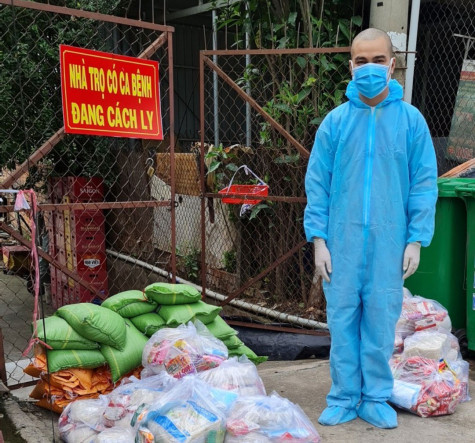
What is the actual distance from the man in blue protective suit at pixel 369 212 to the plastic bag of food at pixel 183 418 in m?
0.74

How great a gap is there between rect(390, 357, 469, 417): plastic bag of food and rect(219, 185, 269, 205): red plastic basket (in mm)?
1680

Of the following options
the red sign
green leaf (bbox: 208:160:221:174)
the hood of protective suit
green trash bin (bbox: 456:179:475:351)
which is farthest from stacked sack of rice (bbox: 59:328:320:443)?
green leaf (bbox: 208:160:221:174)

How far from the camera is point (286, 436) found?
2.48 metres

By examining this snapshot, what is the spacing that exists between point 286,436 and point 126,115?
2.21 m

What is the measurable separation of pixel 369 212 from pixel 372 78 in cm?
66

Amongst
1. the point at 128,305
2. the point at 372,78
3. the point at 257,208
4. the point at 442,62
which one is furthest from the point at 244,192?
the point at 442,62

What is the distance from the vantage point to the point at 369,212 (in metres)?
2.73

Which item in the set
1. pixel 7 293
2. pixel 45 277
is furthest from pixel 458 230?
pixel 7 293

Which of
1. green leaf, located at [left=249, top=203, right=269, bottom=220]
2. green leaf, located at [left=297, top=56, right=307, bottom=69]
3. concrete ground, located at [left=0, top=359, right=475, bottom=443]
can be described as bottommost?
concrete ground, located at [left=0, top=359, right=475, bottom=443]

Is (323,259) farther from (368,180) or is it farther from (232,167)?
(232,167)

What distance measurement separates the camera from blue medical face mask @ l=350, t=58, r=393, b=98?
105 inches

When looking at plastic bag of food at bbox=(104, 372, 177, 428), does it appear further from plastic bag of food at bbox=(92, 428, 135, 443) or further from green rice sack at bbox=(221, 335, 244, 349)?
green rice sack at bbox=(221, 335, 244, 349)

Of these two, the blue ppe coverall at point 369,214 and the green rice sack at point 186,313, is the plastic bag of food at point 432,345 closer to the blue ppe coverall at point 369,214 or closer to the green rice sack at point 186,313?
the blue ppe coverall at point 369,214

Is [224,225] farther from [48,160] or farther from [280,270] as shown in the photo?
[48,160]
